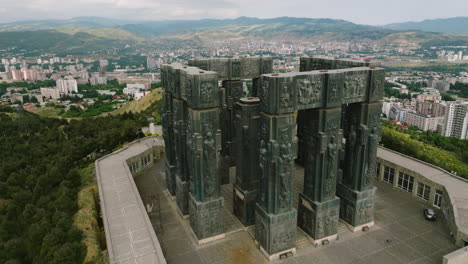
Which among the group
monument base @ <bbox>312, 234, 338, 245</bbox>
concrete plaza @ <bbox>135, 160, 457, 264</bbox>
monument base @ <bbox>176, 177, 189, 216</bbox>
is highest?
monument base @ <bbox>176, 177, 189, 216</bbox>

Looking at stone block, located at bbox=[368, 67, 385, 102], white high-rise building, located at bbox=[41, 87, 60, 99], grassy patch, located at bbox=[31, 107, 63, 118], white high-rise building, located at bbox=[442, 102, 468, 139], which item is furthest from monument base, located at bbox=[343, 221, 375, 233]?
white high-rise building, located at bbox=[41, 87, 60, 99]

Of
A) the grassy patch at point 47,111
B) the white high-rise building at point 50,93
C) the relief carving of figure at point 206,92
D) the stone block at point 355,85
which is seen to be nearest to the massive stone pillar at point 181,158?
the relief carving of figure at point 206,92

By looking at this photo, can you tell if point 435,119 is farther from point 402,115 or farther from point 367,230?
point 367,230

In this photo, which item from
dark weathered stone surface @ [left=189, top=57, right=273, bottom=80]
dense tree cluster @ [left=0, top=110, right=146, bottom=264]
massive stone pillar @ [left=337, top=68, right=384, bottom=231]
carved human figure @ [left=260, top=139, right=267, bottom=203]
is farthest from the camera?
dark weathered stone surface @ [left=189, top=57, right=273, bottom=80]

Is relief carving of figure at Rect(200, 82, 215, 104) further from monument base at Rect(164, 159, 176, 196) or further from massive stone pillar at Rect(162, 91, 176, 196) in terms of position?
monument base at Rect(164, 159, 176, 196)

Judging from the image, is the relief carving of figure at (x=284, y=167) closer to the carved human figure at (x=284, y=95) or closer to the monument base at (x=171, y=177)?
the carved human figure at (x=284, y=95)

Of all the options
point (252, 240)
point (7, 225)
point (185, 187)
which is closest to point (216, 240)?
point (252, 240)

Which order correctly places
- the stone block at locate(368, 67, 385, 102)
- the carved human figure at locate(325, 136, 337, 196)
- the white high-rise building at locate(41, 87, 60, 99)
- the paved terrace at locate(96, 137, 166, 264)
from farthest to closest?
the white high-rise building at locate(41, 87, 60, 99), the stone block at locate(368, 67, 385, 102), the carved human figure at locate(325, 136, 337, 196), the paved terrace at locate(96, 137, 166, 264)
